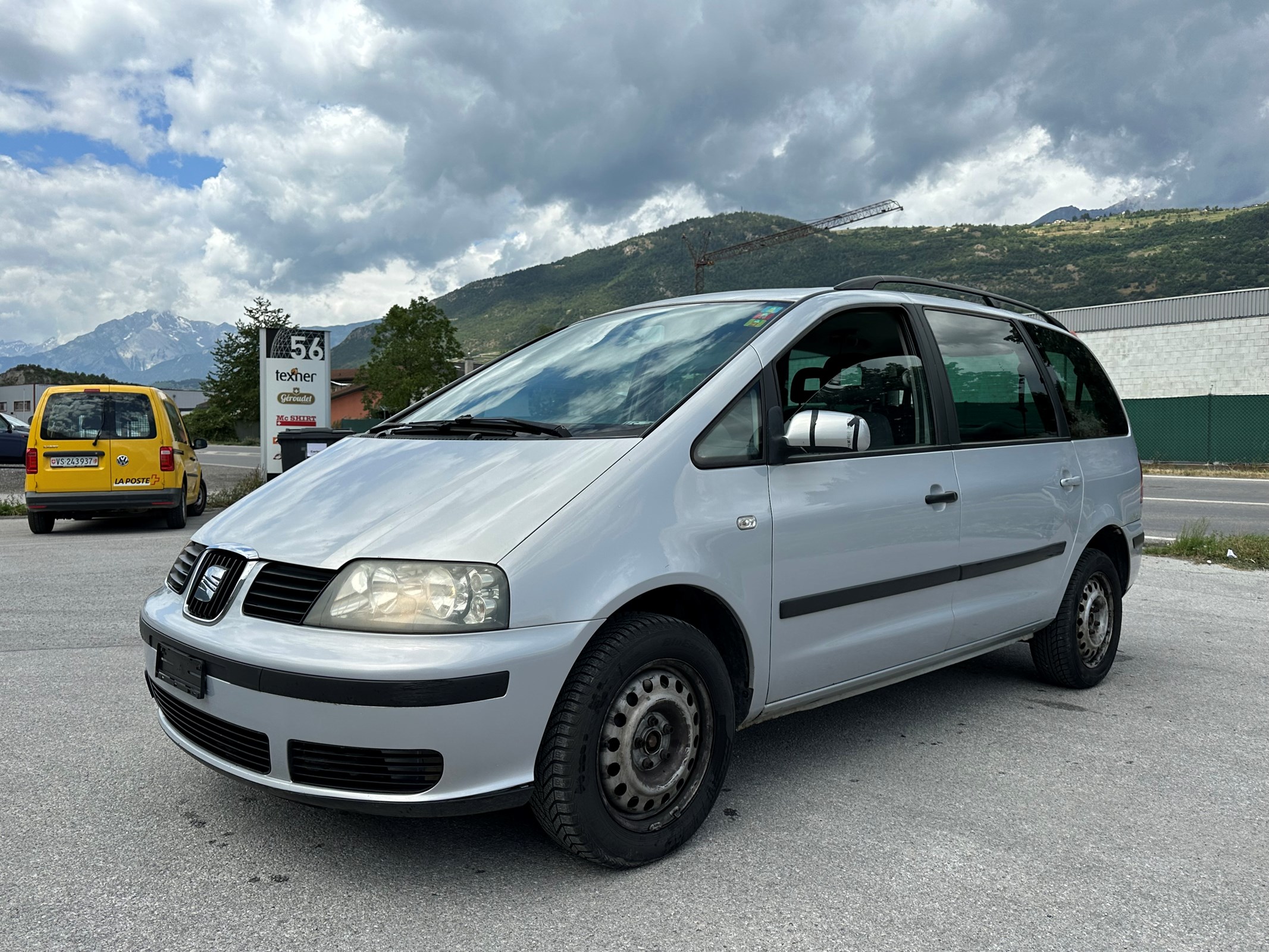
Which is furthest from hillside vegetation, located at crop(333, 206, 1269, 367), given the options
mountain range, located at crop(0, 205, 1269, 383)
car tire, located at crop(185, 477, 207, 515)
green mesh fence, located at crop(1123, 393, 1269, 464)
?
car tire, located at crop(185, 477, 207, 515)

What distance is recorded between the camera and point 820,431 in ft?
10.4

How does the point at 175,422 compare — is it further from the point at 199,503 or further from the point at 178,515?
the point at 199,503

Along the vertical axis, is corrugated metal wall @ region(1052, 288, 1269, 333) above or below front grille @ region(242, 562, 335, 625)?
above

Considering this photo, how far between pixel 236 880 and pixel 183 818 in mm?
554

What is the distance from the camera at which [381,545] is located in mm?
2650

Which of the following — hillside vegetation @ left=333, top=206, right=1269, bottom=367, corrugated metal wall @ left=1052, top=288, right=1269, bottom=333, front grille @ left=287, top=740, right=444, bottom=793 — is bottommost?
front grille @ left=287, top=740, right=444, bottom=793

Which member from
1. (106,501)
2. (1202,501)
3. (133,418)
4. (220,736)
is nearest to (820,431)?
(220,736)

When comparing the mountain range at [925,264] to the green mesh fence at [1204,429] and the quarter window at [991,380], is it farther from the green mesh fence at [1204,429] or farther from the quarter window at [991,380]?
the quarter window at [991,380]

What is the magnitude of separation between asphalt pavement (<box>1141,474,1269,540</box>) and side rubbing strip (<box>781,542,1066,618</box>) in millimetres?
6958

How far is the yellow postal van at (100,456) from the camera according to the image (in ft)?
36.8

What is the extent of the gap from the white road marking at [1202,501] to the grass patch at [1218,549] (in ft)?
23.7

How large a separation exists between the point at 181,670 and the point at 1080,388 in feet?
14.0

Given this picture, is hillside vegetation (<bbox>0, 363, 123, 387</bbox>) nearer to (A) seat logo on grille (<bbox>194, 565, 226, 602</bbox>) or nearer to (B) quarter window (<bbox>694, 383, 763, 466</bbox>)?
(A) seat logo on grille (<bbox>194, 565, 226, 602</bbox>)

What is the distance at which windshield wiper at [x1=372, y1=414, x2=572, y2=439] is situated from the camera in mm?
3213
